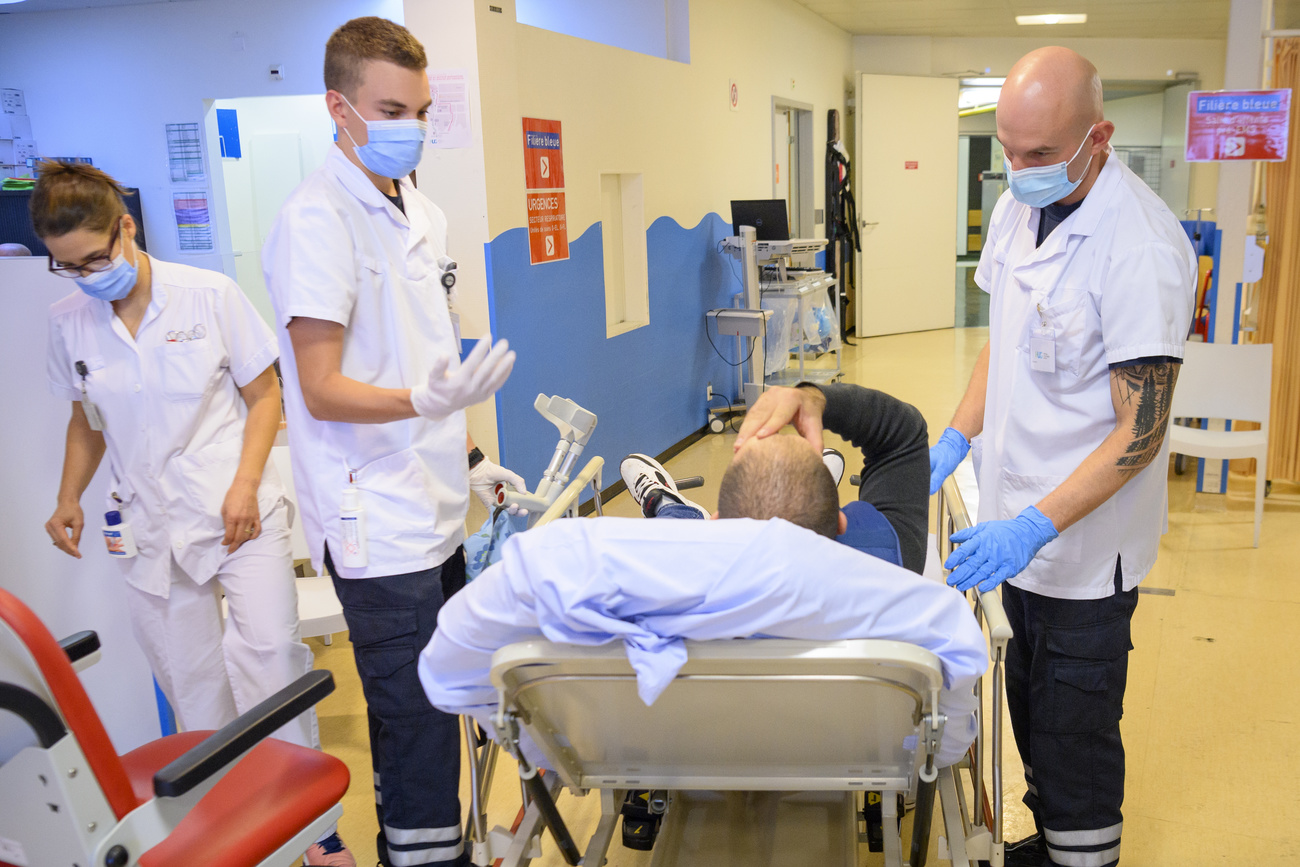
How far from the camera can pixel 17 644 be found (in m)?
1.30

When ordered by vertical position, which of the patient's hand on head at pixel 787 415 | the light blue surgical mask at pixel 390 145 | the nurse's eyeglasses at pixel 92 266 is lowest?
the patient's hand on head at pixel 787 415

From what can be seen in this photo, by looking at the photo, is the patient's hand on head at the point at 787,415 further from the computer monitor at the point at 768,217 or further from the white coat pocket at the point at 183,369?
the computer monitor at the point at 768,217

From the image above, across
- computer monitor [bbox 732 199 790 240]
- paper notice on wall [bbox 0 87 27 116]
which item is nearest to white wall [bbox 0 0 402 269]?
paper notice on wall [bbox 0 87 27 116]

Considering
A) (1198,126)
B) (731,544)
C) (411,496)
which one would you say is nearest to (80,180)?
(411,496)

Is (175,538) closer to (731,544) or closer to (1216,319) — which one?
(731,544)

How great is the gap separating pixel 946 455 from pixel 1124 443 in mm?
488

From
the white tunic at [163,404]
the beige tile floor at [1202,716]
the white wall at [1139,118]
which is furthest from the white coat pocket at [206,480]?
the white wall at [1139,118]

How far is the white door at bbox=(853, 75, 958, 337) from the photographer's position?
9164mm

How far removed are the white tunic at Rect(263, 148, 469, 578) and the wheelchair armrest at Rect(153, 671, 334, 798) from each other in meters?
0.27

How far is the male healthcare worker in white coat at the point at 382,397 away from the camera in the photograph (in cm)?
164

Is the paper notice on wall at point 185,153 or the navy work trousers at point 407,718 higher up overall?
the paper notice on wall at point 185,153

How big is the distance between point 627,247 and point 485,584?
4.16 meters

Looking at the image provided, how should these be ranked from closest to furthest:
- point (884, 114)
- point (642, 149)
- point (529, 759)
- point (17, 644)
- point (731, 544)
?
point (731, 544), point (17, 644), point (529, 759), point (642, 149), point (884, 114)

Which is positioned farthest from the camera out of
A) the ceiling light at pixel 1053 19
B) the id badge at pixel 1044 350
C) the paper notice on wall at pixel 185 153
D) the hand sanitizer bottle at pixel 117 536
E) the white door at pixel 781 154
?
the ceiling light at pixel 1053 19
